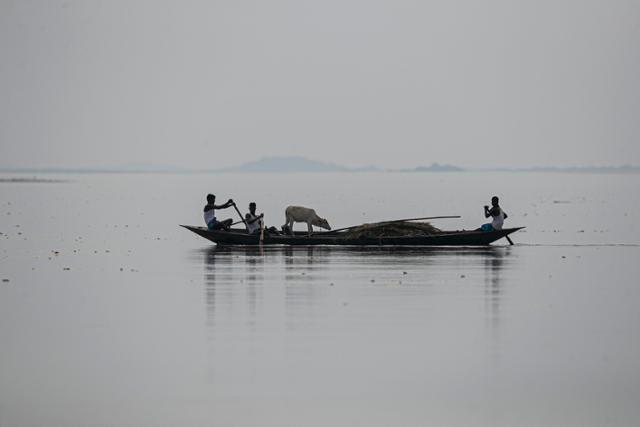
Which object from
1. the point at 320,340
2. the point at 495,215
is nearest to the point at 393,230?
the point at 495,215

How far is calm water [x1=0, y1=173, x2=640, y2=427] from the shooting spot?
44.5ft

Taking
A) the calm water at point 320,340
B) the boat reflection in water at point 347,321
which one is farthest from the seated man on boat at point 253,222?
the boat reflection in water at point 347,321

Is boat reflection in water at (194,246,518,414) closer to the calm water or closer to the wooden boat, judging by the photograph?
the calm water

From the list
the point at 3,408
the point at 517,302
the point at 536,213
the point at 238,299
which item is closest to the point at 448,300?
the point at 517,302

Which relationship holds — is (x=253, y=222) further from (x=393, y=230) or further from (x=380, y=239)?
(x=393, y=230)

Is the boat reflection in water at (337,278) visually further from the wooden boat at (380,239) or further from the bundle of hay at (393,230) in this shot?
the bundle of hay at (393,230)

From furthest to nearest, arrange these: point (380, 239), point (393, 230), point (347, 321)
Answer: point (393, 230), point (380, 239), point (347, 321)

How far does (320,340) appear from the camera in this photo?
56.9ft

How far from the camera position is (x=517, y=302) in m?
21.5

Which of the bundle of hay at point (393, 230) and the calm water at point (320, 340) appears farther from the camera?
the bundle of hay at point (393, 230)

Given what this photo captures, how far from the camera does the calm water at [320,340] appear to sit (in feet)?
44.5

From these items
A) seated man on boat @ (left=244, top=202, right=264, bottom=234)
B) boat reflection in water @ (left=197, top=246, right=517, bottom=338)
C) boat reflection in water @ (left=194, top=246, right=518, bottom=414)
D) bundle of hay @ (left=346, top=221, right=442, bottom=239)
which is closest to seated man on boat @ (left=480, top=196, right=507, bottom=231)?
boat reflection in water @ (left=197, top=246, right=517, bottom=338)

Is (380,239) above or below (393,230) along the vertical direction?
below

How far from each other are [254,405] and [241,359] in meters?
2.32
